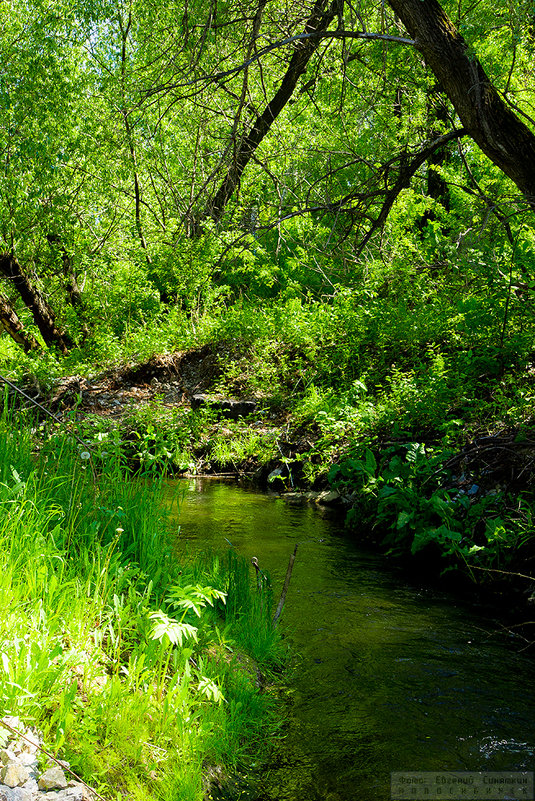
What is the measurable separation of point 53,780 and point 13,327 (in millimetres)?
14545

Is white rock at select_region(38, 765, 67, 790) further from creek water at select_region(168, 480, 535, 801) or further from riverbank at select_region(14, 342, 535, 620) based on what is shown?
A: riverbank at select_region(14, 342, 535, 620)

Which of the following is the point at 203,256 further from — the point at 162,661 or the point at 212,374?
the point at 162,661

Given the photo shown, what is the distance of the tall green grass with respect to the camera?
7.70 feet

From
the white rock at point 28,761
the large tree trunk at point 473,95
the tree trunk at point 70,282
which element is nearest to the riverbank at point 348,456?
the white rock at point 28,761

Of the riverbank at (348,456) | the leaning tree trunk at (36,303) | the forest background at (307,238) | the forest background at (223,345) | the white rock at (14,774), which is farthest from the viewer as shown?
the leaning tree trunk at (36,303)

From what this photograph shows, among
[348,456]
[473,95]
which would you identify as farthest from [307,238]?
[473,95]

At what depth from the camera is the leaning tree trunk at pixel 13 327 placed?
15.0m

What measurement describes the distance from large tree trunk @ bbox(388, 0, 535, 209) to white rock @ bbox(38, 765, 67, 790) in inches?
203

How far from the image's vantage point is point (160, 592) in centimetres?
346

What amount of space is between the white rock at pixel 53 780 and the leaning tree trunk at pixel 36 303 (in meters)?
13.8

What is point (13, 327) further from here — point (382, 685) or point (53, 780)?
point (53, 780)

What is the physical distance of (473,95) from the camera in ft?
17.9

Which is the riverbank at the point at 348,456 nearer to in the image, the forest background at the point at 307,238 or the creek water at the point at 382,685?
the forest background at the point at 307,238

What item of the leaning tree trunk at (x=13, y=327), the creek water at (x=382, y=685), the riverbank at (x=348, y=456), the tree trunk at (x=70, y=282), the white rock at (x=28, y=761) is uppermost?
the tree trunk at (x=70, y=282)
